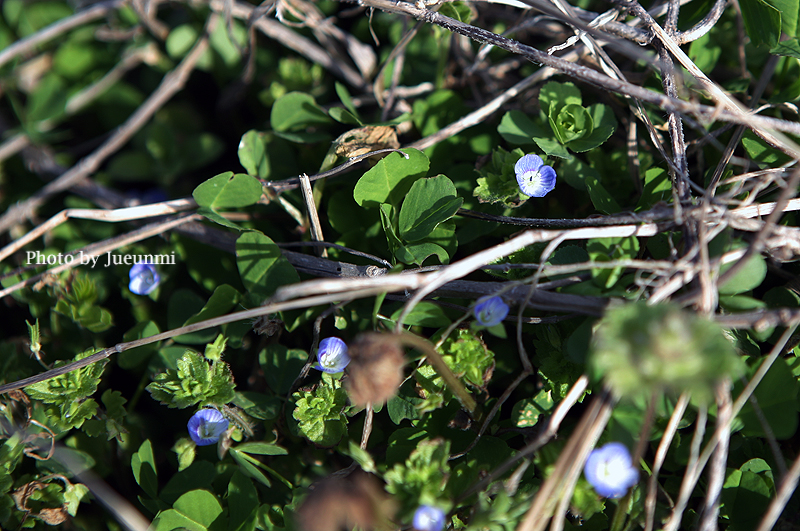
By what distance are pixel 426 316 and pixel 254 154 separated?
124cm

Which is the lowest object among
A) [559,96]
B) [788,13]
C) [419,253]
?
[419,253]

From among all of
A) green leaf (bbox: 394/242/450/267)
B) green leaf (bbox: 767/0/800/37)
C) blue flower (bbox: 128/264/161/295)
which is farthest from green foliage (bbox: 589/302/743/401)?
blue flower (bbox: 128/264/161/295)

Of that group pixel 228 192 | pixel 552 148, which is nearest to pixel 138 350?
pixel 228 192

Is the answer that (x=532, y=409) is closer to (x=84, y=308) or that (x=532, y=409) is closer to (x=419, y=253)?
(x=419, y=253)

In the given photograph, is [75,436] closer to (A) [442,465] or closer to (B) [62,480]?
(B) [62,480]

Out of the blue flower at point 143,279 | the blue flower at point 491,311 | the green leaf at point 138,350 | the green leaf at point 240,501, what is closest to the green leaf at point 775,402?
the blue flower at point 491,311

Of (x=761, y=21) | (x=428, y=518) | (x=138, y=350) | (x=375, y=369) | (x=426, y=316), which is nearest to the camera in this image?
(x=375, y=369)

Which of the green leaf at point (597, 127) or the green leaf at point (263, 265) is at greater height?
the green leaf at point (597, 127)

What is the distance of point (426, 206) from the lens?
2088 mm

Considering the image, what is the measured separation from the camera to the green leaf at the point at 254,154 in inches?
98.6

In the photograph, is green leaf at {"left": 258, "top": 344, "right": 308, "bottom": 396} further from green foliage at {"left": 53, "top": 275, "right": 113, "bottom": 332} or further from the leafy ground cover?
green foliage at {"left": 53, "top": 275, "right": 113, "bottom": 332}

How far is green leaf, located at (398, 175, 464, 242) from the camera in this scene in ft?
6.70

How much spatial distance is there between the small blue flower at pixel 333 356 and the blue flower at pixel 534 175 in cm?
94

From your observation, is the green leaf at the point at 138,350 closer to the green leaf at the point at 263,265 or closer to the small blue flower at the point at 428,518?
the green leaf at the point at 263,265
